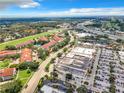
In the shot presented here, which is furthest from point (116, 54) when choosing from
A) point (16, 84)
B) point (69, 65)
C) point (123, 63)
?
point (16, 84)

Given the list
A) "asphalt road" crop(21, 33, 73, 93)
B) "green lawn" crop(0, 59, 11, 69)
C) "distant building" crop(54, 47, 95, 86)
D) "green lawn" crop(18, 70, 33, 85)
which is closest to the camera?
"asphalt road" crop(21, 33, 73, 93)

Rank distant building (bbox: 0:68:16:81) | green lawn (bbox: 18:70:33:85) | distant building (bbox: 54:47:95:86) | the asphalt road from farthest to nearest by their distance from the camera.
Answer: distant building (bbox: 54:47:95:86) < distant building (bbox: 0:68:16:81) < green lawn (bbox: 18:70:33:85) < the asphalt road

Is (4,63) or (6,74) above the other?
(6,74)

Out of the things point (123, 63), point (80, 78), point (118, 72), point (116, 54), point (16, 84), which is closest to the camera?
point (16, 84)

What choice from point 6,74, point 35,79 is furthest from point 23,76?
point 6,74

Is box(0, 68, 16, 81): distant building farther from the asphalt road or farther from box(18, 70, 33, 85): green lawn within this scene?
the asphalt road

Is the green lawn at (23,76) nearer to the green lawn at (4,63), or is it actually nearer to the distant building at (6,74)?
the distant building at (6,74)

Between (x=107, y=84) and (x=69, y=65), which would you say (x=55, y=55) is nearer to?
(x=69, y=65)

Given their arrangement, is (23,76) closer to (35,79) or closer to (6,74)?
(35,79)

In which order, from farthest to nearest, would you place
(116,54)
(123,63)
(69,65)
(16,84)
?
(116,54), (123,63), (69,65), (16,84)

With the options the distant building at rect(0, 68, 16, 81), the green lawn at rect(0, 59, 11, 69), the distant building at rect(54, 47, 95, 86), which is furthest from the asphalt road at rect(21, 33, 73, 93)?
the green lawn at rect(0, 59, 11, 69)

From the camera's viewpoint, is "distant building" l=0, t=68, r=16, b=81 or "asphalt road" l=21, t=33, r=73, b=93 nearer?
"asphalt road" l=21, t=33, r=73, b=93
